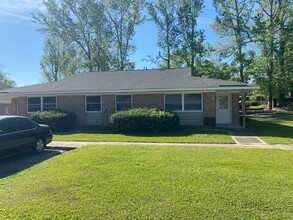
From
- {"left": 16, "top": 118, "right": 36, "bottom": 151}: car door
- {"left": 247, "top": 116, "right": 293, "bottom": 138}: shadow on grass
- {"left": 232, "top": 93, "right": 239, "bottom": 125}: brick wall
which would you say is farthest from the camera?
{"left": 232, "top": 93, "right": 239, "bottom": 125}: brick wall

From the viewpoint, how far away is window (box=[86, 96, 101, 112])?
18234mm

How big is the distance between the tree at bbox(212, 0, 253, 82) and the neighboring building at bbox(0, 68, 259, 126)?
18.5m

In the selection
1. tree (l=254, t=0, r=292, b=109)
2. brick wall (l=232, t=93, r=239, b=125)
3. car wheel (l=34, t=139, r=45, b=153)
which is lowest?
car wheel (l=34, t=139, r=45, b=153)

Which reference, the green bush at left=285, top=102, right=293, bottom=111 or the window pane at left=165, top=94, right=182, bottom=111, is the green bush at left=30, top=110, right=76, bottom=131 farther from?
the green bush at left=285, top=102, right=293, bottom=111

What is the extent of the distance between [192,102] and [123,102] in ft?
15.3

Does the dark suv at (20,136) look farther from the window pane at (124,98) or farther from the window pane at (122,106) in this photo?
the window pane at (124,98)

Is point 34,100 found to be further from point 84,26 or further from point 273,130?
point 84,26

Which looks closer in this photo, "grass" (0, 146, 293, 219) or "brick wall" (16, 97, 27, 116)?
"grass" (0, 146, 293, 219)

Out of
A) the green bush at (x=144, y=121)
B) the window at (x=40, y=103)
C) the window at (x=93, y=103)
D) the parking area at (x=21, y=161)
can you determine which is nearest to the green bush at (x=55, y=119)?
the window at (x=93, y=103)

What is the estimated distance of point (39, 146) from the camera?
31.9 ft

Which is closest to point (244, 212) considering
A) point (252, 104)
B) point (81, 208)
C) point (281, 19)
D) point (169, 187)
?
point (169, 187)

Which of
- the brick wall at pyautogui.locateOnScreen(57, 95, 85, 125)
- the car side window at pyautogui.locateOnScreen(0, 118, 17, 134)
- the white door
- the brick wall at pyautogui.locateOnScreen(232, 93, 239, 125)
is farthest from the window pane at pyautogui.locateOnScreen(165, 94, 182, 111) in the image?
the car side window at pyautogui.locateOnScreen(0, 118, 17, 134)

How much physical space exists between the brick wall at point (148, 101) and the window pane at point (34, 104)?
7163mm

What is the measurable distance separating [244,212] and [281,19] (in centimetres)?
3736
